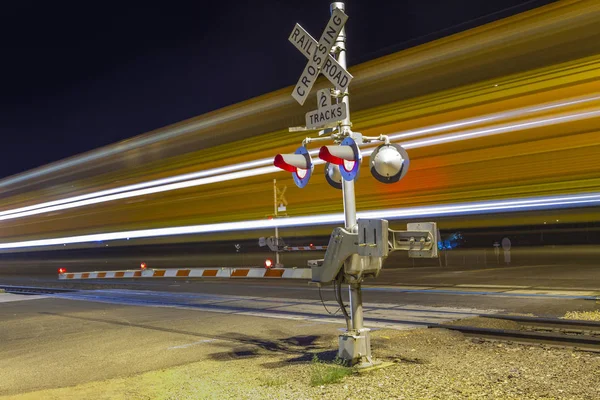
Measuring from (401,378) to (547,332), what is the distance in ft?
9.81

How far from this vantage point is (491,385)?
18.7 ft

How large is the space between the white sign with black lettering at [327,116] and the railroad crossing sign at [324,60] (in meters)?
0.20

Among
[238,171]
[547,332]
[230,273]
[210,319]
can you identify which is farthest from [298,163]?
[238,171]

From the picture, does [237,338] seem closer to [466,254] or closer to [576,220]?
[576,220]

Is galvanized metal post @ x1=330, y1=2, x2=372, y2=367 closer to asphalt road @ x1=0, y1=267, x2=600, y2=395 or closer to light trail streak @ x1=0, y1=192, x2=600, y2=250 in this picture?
asphalt road @ x1=0, y1=267, x2=600, y2=395

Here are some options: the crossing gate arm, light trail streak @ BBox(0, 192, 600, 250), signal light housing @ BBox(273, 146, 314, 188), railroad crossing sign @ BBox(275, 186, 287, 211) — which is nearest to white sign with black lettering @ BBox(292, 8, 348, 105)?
signal light housing @ BBox(273, 146, 314, 188)

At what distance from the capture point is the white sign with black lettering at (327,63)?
6.66m

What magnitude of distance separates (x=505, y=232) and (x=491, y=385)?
20702 mm

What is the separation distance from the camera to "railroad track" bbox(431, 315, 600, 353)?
7.38 m

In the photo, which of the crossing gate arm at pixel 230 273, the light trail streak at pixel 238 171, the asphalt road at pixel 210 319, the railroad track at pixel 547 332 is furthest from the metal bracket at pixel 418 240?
the light trail streak at pixel 238 171

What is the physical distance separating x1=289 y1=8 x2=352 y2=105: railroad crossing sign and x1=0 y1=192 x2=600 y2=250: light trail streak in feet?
34.9

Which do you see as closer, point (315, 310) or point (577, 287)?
point (315, 310)

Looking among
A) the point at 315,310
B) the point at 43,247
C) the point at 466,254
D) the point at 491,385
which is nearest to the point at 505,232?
the point at 466,254

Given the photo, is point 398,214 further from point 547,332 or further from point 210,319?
point 547,332
